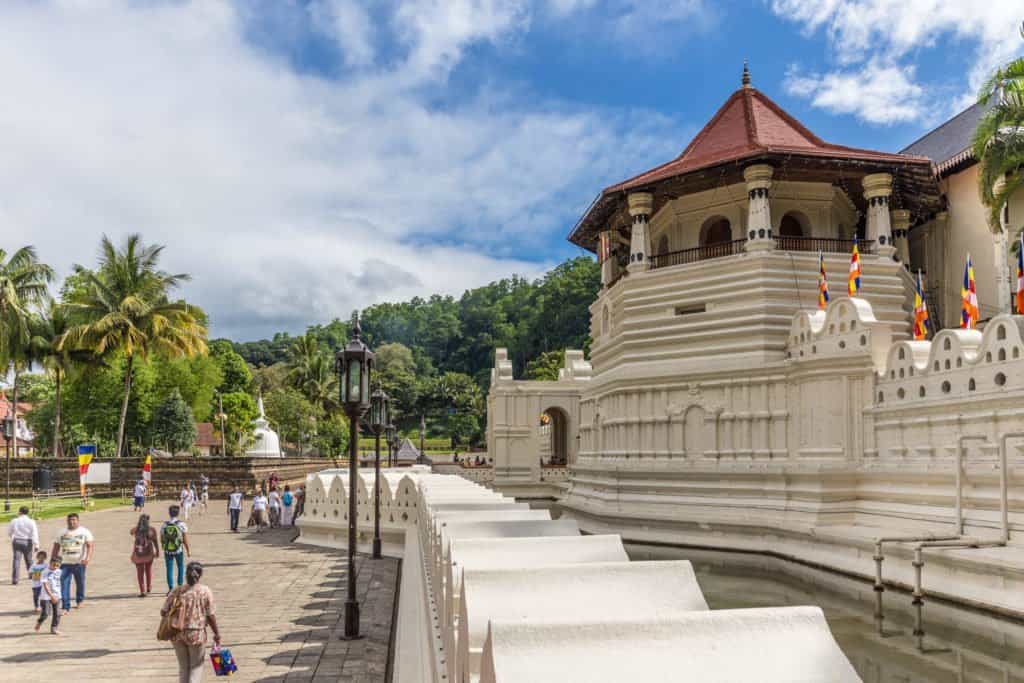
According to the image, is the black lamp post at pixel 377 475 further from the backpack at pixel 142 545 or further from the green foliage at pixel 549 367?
the green foliage at pixel 549 367

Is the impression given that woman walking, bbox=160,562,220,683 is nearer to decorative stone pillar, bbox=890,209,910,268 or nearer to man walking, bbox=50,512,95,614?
man walking, bbox=50,512,95,614

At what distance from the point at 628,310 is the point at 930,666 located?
1628 cm

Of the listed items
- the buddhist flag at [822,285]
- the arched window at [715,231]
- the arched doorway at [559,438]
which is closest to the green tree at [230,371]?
the arched doorway at [559,438]

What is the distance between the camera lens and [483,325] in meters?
119

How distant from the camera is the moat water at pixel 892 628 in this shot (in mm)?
10641

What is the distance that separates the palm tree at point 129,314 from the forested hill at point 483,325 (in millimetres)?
34368

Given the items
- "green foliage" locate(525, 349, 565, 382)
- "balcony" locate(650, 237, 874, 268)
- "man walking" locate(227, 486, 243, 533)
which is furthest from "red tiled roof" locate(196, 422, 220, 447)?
"balcony" locate(650, 237, 874, 268)

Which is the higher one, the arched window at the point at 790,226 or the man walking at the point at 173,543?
the arched window at the point at 790,226

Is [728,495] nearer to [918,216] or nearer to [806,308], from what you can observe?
[806,308]

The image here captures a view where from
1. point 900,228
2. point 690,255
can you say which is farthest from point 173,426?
point 900,228

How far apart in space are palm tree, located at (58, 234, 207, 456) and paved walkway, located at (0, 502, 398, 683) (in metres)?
24.4

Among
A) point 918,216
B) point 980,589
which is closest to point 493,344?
point 918,216

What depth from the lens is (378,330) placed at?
5527 inches

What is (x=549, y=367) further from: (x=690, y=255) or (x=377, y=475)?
(x=377, y=475)
